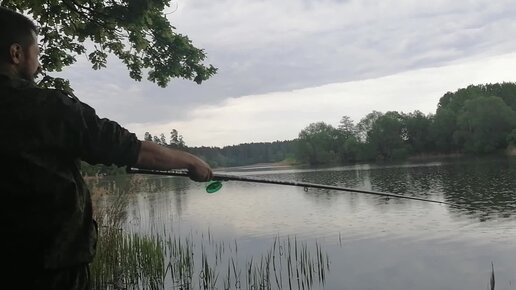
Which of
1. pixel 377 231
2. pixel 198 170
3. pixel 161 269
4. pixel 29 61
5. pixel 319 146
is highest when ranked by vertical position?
pixel 319 146

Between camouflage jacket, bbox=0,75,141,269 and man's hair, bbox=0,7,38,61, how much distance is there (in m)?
0.17

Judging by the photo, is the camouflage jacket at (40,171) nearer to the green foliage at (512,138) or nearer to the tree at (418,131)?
the green foliage at (512,138)

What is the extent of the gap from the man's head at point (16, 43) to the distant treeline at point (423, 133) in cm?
6556

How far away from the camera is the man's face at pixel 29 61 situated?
2.02m

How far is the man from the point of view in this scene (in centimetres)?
178

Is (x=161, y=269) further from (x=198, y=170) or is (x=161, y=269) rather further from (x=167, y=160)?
(x=167, y=160)

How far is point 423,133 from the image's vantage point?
107 meters

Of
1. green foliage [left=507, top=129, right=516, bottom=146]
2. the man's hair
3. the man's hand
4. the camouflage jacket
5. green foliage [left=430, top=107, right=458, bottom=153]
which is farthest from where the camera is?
green foliage [left=430, top=107, right=458, bottom=153]

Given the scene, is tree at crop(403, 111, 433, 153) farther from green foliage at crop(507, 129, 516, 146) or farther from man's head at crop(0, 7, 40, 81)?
man's head at crop(0, 7, 40, 81)

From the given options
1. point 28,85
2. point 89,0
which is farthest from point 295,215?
point 28,85

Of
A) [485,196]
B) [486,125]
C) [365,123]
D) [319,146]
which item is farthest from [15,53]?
[365,123]

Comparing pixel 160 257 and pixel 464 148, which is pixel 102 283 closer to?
pixel 160 257

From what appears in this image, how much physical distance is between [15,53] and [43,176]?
61cm

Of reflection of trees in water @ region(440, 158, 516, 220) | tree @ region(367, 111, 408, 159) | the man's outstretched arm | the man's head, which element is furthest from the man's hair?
tree @ region(367, 111, 408, 159)
